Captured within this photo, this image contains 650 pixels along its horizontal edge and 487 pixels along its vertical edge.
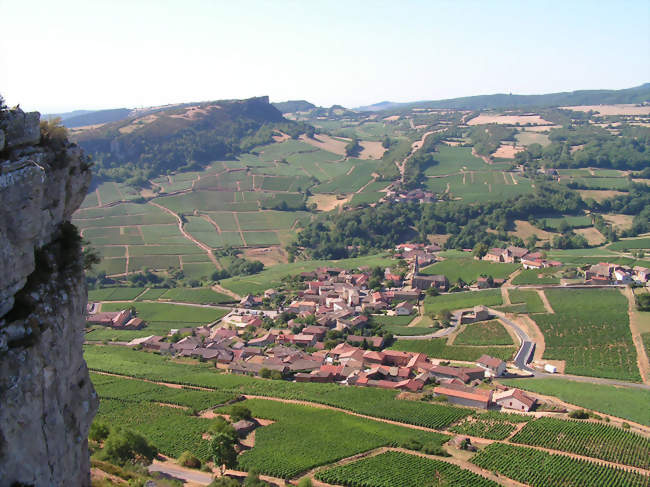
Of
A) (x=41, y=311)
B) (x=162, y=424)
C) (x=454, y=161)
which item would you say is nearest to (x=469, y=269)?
(x=162, y=424)

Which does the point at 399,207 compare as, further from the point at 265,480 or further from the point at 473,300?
the point at 265,480

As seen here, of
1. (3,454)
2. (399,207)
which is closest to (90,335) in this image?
(3,454)

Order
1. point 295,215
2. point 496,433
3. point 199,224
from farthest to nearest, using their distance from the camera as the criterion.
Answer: point 295,215 → point 199,224 → point 496,433

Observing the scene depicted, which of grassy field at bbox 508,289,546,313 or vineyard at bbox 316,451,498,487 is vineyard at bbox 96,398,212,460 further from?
grassy field at bbox 508,289,546,313

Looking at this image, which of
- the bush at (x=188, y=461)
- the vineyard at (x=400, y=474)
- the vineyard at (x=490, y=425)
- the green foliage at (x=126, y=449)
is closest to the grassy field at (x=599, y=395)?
the vineyard at (x=490, y=425)

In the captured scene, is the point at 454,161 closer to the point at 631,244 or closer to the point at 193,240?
the point at 631,244

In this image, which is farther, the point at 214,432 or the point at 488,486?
the point at 214,432
